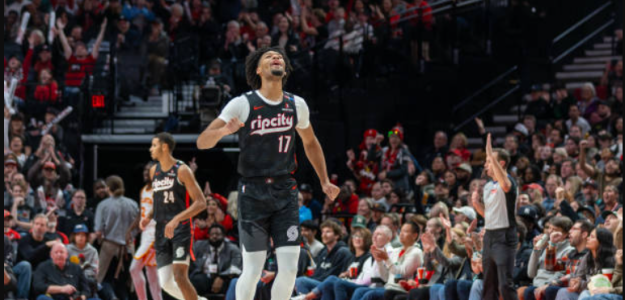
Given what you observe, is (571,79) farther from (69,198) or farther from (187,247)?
(187,247)

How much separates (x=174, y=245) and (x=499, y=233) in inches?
121

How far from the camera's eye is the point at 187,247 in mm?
11016

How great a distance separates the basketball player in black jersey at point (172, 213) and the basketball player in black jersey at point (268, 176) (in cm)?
272

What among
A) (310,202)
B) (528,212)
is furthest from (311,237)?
(528,212)

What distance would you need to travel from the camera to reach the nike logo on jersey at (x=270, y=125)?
8.02 meters

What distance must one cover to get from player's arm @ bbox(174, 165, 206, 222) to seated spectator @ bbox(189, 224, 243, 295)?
3.28 meters

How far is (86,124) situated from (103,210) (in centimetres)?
348

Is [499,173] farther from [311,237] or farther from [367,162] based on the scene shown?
[367,162]

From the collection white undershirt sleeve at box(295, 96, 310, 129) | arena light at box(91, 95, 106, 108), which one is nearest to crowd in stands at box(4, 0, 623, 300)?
arena light at box(91, 95, 106, 108)

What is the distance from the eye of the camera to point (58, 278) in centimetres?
1352

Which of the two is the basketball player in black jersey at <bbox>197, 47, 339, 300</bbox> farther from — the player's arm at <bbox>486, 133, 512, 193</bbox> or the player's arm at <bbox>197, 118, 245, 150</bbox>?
the player's arm at <bbox>486, 133, 512, 193</bbox>

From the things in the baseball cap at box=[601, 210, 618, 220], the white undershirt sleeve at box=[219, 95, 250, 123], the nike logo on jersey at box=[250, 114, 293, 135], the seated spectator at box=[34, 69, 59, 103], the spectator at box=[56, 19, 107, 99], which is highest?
the spectator at box=[56, 19, 107, 99]

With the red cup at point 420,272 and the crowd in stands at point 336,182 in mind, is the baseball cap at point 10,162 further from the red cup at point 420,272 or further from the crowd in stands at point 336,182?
the red cup at point 420,272

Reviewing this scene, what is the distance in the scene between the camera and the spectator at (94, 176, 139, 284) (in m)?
14.4
